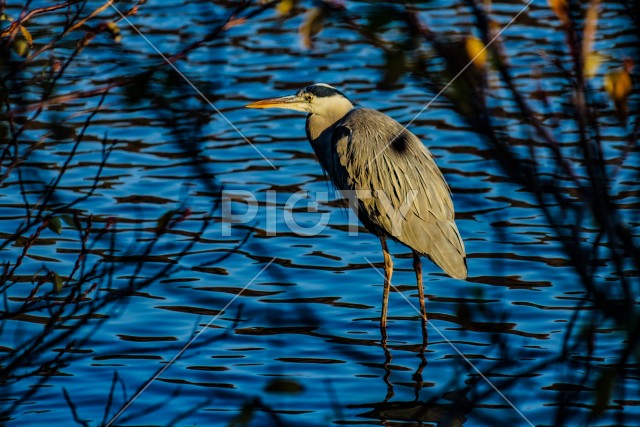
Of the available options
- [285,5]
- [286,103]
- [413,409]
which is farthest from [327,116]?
[285,5]

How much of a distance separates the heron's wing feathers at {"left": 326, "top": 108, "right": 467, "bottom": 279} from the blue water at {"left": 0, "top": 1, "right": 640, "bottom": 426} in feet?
1.02

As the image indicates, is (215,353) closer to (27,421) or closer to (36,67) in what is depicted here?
(27,421)

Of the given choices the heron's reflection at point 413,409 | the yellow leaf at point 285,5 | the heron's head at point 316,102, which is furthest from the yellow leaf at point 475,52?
the heron's head at point 316,102

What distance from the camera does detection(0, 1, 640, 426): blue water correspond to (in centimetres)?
504

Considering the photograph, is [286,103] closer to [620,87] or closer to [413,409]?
[413,409]

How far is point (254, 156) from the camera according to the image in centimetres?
937

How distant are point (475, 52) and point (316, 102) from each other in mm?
4897

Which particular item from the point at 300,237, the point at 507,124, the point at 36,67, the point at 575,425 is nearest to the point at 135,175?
the point at 300,237

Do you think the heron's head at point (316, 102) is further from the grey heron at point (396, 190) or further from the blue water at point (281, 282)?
the blue water at point (281, 282)

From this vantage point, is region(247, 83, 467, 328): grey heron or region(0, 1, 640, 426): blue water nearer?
region(0, 1, 640, 426): blue water

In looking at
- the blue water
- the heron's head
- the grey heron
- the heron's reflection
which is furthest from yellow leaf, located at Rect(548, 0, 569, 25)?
the heron's head

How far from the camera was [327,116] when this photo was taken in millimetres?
7133

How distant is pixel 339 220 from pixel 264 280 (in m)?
1.40

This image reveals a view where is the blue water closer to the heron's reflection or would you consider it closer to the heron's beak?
the heron's reflection
